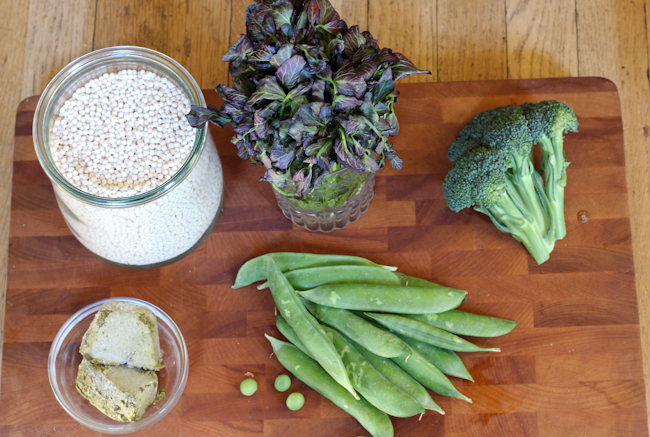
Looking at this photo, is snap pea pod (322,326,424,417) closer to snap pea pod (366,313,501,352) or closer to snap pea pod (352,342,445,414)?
snap pea pod (352,342,445,414)

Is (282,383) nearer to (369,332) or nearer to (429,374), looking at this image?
(369,332)

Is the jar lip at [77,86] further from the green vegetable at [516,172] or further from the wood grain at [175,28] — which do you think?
the green vegetable at [516,172]

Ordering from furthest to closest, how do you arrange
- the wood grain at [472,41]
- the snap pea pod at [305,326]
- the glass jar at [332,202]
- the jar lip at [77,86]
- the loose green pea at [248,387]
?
the wood grain at [472,41]
the loose green pea at [248,387]
the snap pea pod at [305,326]
the glass jar at [332,202]
the jar lip at [77,86]

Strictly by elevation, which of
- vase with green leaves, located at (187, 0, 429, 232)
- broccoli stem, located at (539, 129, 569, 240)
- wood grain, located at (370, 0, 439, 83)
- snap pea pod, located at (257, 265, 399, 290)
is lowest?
snap pea pod, located at (257, 265, 399, 290)

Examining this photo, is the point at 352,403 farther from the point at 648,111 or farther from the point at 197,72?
the point at 648,111

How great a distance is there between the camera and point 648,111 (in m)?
2.17

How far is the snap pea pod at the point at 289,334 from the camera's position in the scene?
174 centimetres

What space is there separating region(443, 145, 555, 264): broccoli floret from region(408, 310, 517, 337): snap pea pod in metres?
0.26

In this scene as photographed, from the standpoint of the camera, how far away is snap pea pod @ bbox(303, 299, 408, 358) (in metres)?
1.66

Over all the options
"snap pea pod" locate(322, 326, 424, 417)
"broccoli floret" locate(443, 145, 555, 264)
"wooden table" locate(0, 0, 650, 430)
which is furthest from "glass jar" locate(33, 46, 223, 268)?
"broccoli floret" locate(443, 145, 555, 264)

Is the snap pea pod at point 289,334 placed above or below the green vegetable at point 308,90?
below

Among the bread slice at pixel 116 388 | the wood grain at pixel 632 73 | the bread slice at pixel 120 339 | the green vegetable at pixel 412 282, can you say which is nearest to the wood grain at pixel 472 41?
the wood grain at pixel 632 73

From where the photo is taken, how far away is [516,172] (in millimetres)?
1764

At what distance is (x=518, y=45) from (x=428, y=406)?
1.40m
